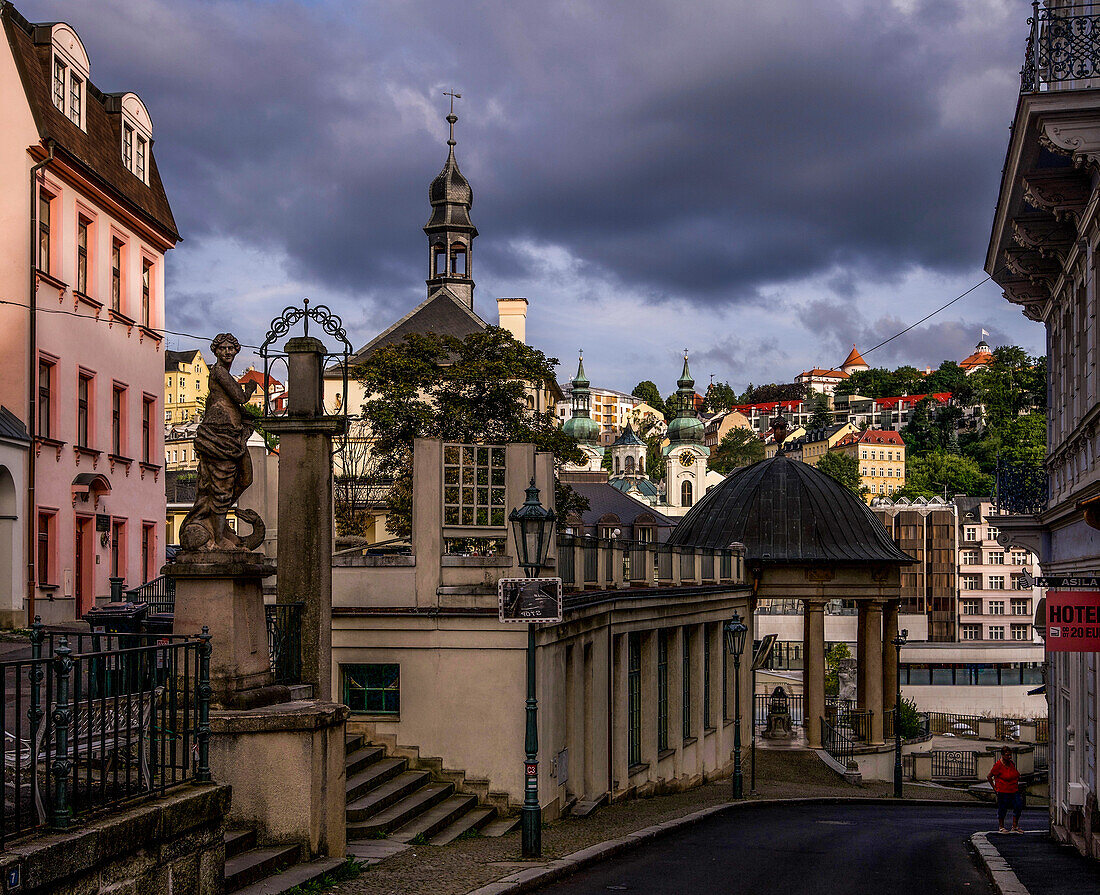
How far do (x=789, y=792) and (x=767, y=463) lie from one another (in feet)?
45.8

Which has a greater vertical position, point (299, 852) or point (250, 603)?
point (250, 603)

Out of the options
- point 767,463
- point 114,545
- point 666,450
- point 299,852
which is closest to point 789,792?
point 767,463

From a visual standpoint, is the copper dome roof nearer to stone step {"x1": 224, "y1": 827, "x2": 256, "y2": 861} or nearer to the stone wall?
stone step {"x1": 224, "y1": 827, "x2": 256, "y2": 861}

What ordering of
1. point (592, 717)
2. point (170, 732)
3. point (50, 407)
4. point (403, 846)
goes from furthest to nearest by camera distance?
point (50, 407)
point (592, 717)
point (403, 846)
point (170, 732)

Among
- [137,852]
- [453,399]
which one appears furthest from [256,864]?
[453,399]

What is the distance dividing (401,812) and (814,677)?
2321 cm

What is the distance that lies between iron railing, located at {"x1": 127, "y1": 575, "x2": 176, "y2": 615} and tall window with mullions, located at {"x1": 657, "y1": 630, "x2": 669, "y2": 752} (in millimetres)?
9001

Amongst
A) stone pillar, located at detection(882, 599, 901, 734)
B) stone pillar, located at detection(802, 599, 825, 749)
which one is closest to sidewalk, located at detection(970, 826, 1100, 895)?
stone pillar, located at detection(802, 599, 825, 749)

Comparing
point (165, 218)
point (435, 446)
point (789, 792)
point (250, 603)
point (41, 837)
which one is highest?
point (165, 218)

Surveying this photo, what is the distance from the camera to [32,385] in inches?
1014

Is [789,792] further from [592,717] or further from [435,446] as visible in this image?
[435,446]

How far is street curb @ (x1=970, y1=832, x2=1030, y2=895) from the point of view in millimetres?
12922

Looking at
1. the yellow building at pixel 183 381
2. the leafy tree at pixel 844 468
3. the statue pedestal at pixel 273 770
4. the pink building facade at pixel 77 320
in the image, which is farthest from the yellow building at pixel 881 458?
the statue pedestal at pixel 273 770

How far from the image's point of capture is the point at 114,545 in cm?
3081
